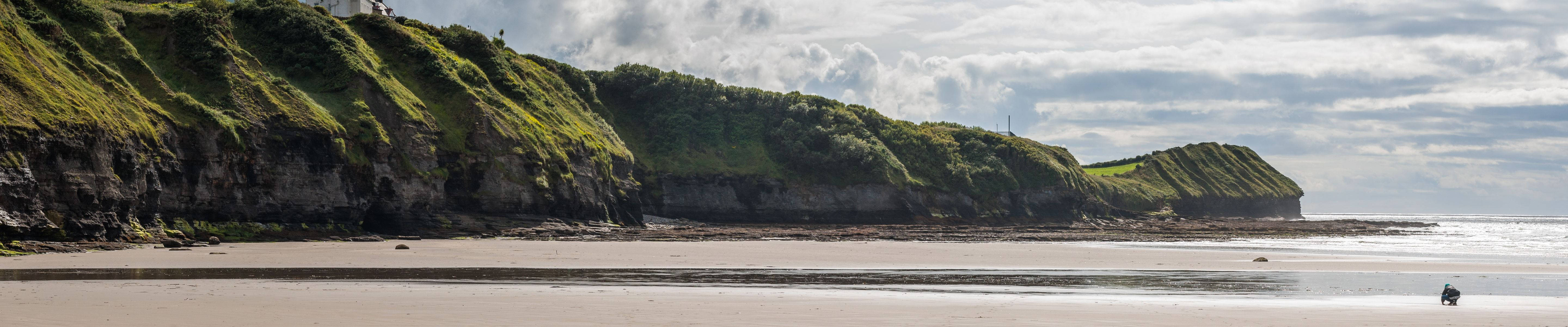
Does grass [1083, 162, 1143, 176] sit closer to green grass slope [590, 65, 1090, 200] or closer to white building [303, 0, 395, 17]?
green grass slope [590, 65, 1090, 200]

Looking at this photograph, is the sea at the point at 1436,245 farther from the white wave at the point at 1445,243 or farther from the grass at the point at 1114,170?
the grass at the point at 1114,170

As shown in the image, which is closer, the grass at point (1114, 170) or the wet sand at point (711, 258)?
the wet sand at point (711, 258)

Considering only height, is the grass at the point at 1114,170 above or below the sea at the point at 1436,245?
above

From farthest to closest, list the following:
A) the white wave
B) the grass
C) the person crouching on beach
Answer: the grass < the white wave < the person crouching on beach

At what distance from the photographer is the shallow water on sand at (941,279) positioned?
1627 centimetres

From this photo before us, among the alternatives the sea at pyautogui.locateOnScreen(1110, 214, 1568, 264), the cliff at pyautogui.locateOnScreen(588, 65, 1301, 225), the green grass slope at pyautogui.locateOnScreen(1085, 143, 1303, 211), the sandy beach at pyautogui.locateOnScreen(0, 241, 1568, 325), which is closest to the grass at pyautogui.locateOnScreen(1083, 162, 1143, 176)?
the green grass slope at pyautogui.locateOnScreen(1085, 143, 1303, 211)

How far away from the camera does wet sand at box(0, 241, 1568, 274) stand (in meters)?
21.7

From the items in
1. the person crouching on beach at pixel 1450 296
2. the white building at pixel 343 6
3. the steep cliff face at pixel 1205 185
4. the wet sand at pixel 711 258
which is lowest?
the wet sand at pixel 711 258

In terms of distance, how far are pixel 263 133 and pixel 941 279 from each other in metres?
30.2

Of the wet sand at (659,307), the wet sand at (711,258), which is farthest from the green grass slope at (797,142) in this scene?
the wet sand at (659,307)

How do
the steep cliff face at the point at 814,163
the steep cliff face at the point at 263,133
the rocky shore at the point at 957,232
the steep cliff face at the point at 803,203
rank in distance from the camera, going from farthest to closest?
the steep cliff face at the point at 814,163 → the steep cliff face at the point at 803,203 → the rocky shore at the point at 957,232 → the steep cliff face at the point at 263,133

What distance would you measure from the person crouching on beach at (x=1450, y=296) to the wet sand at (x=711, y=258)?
947 centimetres

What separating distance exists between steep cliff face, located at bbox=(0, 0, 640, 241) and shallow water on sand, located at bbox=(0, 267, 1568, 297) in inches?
388

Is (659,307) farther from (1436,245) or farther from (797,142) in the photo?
(797,142)
